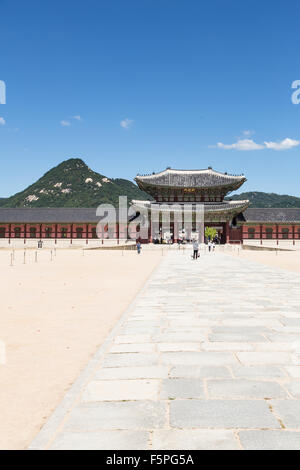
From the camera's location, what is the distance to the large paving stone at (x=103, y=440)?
8.18 ft

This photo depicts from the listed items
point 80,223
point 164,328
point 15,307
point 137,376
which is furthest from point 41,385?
point 80,223

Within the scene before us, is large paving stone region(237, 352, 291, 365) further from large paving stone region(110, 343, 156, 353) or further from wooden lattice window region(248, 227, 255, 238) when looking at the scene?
wooden lattice window region(248, 227, 255, 238)

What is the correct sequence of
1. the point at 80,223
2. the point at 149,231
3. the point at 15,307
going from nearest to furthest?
the point at 15,307, the point at 149,231, the point at 80,223

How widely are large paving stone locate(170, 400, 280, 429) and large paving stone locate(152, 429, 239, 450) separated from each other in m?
0.08

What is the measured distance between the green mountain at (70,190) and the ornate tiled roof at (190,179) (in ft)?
187

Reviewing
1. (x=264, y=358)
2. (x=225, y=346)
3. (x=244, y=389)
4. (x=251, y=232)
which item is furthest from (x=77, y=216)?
(x=244, y=389)

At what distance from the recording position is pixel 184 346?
493 cm

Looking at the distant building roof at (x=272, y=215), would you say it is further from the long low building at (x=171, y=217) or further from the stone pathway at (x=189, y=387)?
the stone pathway at (x=189, y=387)

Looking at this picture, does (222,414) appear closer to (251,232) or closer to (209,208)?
(209,208)

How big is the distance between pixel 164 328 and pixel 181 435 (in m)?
3.31

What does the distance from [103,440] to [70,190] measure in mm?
120844

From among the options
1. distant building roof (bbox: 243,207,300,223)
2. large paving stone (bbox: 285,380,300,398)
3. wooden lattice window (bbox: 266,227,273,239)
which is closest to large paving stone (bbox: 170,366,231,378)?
large paving stone (bbox: 285,380,300,398)

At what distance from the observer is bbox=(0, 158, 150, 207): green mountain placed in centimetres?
11350

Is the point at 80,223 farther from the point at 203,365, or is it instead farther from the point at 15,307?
the point at 203,365
